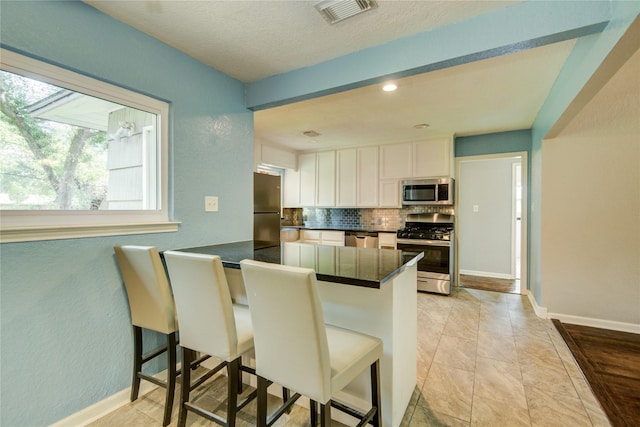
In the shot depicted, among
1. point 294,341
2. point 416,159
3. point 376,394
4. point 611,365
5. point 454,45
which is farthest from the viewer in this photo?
point 416,159

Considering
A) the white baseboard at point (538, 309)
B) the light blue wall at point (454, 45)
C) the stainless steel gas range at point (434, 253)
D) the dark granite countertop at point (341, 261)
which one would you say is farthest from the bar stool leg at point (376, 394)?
the stainless steel gas range at point (434, 253)

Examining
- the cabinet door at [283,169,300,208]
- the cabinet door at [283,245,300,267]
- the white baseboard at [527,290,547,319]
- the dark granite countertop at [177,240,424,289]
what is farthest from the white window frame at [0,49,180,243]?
the white baseboard at [527,290,547,319]

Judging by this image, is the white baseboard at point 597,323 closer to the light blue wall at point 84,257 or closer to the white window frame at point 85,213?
the light blue wall at point 84,257

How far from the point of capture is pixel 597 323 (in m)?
2.89

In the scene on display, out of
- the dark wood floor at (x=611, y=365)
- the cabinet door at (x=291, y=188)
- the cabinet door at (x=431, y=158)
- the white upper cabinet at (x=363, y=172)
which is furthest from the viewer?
the cabinet door at (x=291, y=188)

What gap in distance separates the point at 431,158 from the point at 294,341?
12.2 ft

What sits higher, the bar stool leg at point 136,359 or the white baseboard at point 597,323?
the bar stool leg at point 136,359

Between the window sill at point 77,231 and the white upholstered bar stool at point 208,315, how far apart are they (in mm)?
547

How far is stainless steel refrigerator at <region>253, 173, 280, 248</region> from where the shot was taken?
2688mm

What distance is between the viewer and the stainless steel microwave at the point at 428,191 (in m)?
4.04

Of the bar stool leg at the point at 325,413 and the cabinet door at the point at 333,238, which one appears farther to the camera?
the cabinet door at the point at 333,238

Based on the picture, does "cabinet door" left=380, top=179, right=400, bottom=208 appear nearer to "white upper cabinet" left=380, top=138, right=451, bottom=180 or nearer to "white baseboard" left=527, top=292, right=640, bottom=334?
"white upper cabinet" left=380, top=138, right=451, bottom=180

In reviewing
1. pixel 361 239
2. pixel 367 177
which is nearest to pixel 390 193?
pixel 367 177

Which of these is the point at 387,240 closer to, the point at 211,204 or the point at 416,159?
the point at 416,159
